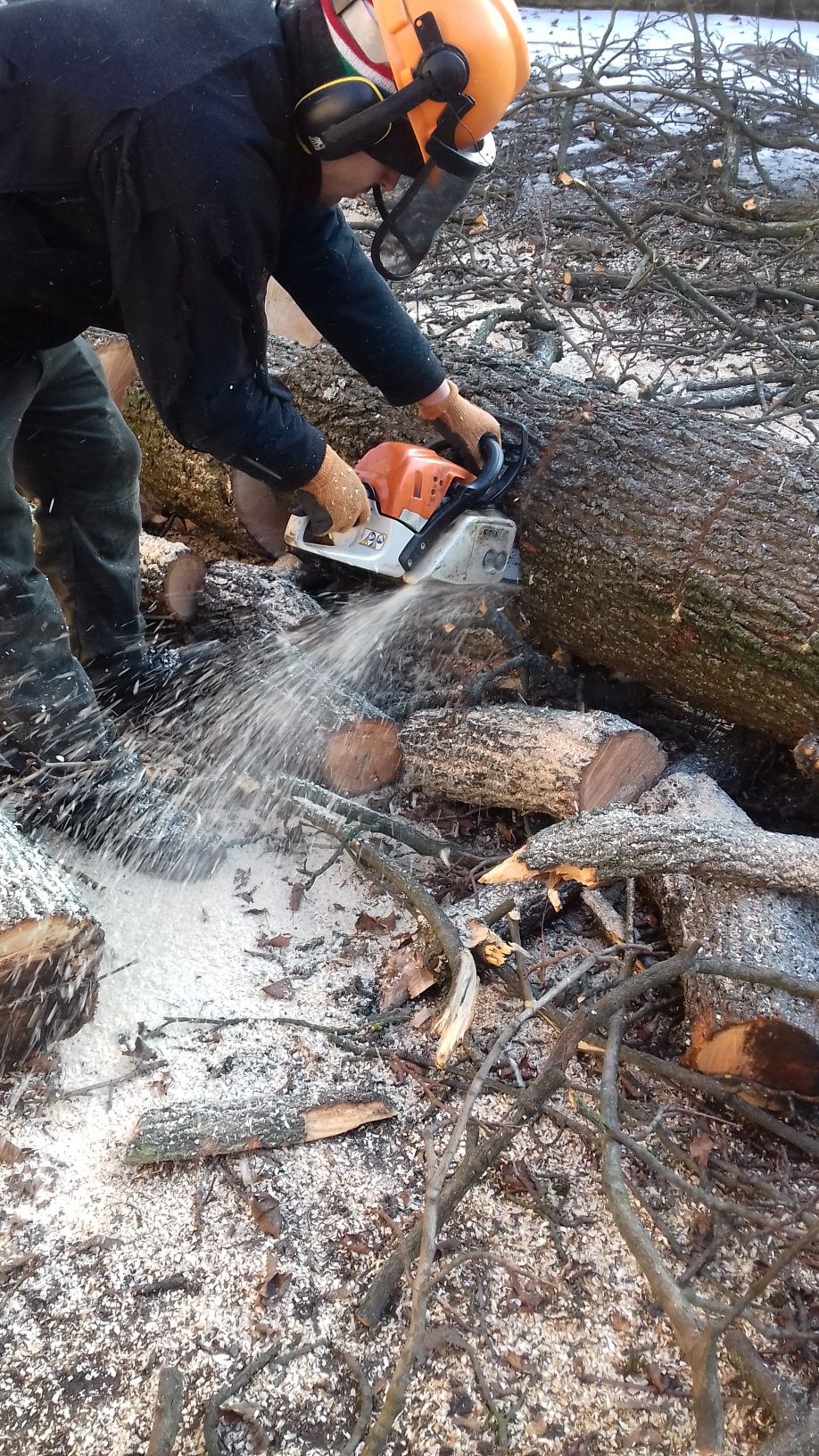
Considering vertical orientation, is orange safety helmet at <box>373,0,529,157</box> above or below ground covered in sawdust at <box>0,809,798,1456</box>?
above

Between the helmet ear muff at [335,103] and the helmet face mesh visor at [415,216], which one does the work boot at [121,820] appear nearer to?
the helmet face mesh visor at [415,216]

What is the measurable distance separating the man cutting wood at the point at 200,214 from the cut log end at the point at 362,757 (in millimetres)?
426

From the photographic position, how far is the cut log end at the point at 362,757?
2723 mm

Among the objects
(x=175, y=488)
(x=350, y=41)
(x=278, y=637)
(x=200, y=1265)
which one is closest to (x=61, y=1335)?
(x=200, y=1265)

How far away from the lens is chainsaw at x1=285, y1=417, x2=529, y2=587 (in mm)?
2670

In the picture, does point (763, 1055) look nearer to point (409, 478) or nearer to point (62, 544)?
point (409, 478)

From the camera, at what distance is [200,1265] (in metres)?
1.76

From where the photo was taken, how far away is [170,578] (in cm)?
323

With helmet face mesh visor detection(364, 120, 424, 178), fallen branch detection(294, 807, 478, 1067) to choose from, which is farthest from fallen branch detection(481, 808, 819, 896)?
helmet face mesh visor detection(364, 120, 424, 178)

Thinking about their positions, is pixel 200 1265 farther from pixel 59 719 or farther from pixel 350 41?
pixel 350 41

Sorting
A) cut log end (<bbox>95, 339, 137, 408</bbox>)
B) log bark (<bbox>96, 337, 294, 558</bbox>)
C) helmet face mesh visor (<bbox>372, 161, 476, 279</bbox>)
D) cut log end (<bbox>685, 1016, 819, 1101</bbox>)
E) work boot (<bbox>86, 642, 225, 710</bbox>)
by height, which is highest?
helmet face mesh visor (<bbox>372, 161, 476, 279</bbox>)

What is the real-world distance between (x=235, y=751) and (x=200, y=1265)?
4.74 feet

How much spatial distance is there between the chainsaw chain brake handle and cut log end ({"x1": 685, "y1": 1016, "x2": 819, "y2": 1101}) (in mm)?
1465

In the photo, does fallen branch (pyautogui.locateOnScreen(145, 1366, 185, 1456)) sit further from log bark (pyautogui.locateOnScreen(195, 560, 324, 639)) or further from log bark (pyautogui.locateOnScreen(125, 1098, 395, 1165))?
log bark (pyautogui.locateOnScreen(195, 560, 324, 639))
